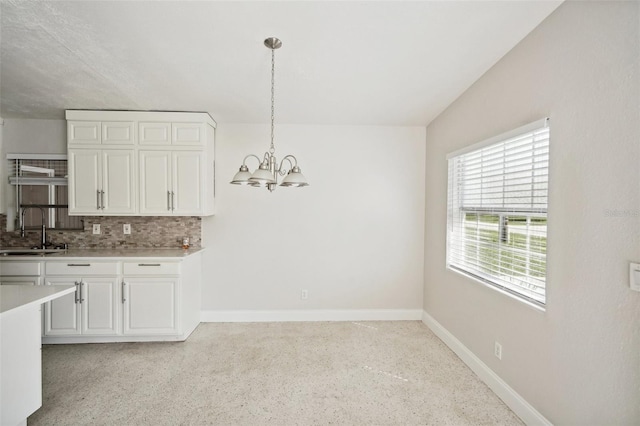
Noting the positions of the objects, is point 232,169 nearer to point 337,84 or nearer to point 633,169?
point 337,84

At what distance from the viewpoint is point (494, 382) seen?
2.23 metres

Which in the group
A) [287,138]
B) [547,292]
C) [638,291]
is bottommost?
[547,292]

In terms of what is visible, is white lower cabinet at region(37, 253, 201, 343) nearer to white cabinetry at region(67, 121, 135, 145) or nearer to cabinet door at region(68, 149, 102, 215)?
cabinet door at region(68, 149, 102, 215)

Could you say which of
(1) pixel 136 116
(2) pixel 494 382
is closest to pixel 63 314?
(1) pixel 136 116

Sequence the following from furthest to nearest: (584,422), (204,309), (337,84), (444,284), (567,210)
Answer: (204,309), (444,284), (337,84), (567,210), (584,422)

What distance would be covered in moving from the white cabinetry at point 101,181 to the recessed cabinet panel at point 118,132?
11 centimetres

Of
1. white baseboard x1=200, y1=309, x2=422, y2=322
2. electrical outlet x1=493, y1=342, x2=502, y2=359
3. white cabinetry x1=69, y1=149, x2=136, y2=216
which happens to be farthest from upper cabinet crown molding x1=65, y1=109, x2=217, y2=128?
electrical outlet x1=493, y1=342, x2=502, y2=359

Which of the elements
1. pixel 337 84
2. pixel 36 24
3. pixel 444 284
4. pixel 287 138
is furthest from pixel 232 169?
pixel 444 284

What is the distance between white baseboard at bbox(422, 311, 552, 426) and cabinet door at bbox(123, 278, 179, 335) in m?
2.88

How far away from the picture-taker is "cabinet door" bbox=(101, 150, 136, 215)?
10.4 feet

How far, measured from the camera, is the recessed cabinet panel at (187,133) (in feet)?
10.6

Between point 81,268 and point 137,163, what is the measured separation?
1.23 meters

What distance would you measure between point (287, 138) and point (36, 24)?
2.30 metres

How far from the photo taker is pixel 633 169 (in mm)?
1310
